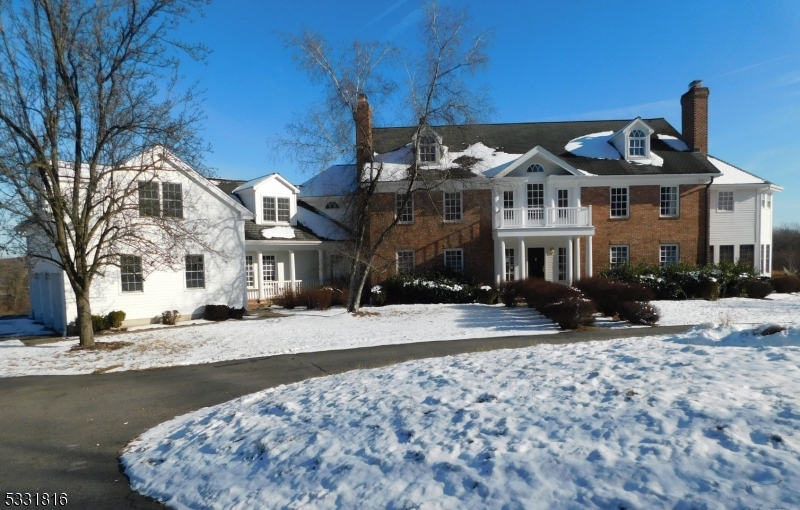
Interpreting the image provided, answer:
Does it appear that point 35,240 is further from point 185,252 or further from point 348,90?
point 348,90

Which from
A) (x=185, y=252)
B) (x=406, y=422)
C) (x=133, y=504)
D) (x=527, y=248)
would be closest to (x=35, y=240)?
(x=185, y=252)

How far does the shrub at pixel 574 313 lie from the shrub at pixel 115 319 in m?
15.1

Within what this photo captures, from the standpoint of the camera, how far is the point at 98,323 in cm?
1700

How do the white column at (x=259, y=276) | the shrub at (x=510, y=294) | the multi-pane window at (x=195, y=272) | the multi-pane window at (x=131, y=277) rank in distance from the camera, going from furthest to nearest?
the white column at (x=259, y=276), the shrub at (x=510, y=294), the multi-pane window at (x=195, y=272), the multi-pane window at (x=131, y=277)

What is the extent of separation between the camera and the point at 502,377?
650cm

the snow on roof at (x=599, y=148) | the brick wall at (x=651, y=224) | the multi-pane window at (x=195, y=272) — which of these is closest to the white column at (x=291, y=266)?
the multi-pane window at (x=195, y=272)

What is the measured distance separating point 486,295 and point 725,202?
46.1ft

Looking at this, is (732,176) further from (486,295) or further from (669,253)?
(486,295)

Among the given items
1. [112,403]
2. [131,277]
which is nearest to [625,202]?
[131,277]

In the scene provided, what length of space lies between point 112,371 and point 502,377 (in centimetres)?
933

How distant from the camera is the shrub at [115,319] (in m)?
17.3

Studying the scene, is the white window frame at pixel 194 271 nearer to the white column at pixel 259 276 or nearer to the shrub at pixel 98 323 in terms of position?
the shrub at pixel 98 323

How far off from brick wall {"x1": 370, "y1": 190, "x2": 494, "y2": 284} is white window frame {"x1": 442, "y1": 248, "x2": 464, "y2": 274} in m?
0.16

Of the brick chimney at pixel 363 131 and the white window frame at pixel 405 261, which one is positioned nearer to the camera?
the brick chimney at pixel 363 131
